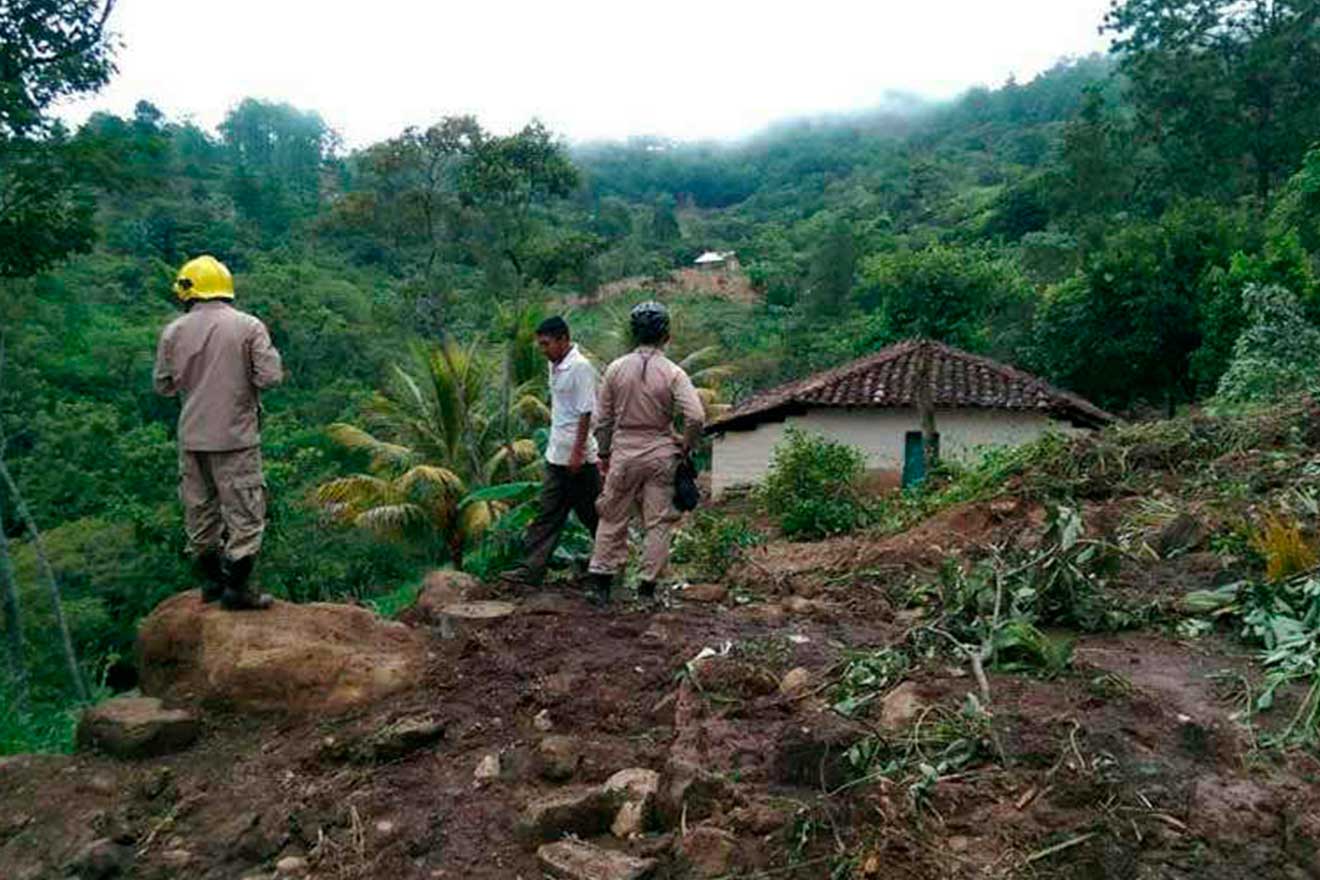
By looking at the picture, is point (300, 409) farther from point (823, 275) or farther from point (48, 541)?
point (823, 275)

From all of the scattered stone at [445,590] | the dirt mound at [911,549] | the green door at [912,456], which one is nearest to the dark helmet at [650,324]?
the scattered stone at [445,590]

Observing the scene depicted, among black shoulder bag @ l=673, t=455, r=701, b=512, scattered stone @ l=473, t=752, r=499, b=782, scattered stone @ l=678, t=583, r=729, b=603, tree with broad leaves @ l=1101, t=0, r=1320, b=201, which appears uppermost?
tree with broad leaves @ l=1101, t=0, r=1320, b=201

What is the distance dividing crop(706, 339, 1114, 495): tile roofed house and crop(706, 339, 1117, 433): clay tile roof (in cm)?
2

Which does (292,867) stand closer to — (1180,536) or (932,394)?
(1180,536)

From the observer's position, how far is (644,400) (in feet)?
18.8

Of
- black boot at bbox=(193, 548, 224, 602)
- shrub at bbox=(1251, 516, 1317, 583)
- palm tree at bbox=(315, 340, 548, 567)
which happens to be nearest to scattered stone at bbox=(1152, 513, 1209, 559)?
shrub at bbox=(1251, 516, 1317, 583)

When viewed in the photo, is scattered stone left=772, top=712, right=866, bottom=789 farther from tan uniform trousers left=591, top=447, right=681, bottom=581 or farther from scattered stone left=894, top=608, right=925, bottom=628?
tan uniform trousers left=591, top=447, right=681, bottom=581

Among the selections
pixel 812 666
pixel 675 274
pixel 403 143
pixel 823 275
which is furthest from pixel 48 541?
pixel 675 274

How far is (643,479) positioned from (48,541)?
16198mm

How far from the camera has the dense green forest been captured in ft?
50.1

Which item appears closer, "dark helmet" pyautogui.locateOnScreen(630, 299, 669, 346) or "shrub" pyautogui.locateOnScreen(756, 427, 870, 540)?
"dark helmet" pyautogui.locateOnScreen(630, 299, 669, 346)

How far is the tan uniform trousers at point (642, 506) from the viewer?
577 cm

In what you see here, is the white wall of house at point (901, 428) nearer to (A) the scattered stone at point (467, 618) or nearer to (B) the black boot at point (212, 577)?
(A) the scattered stone at point (467, 618)

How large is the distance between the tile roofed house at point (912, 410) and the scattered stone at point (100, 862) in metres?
17.3
